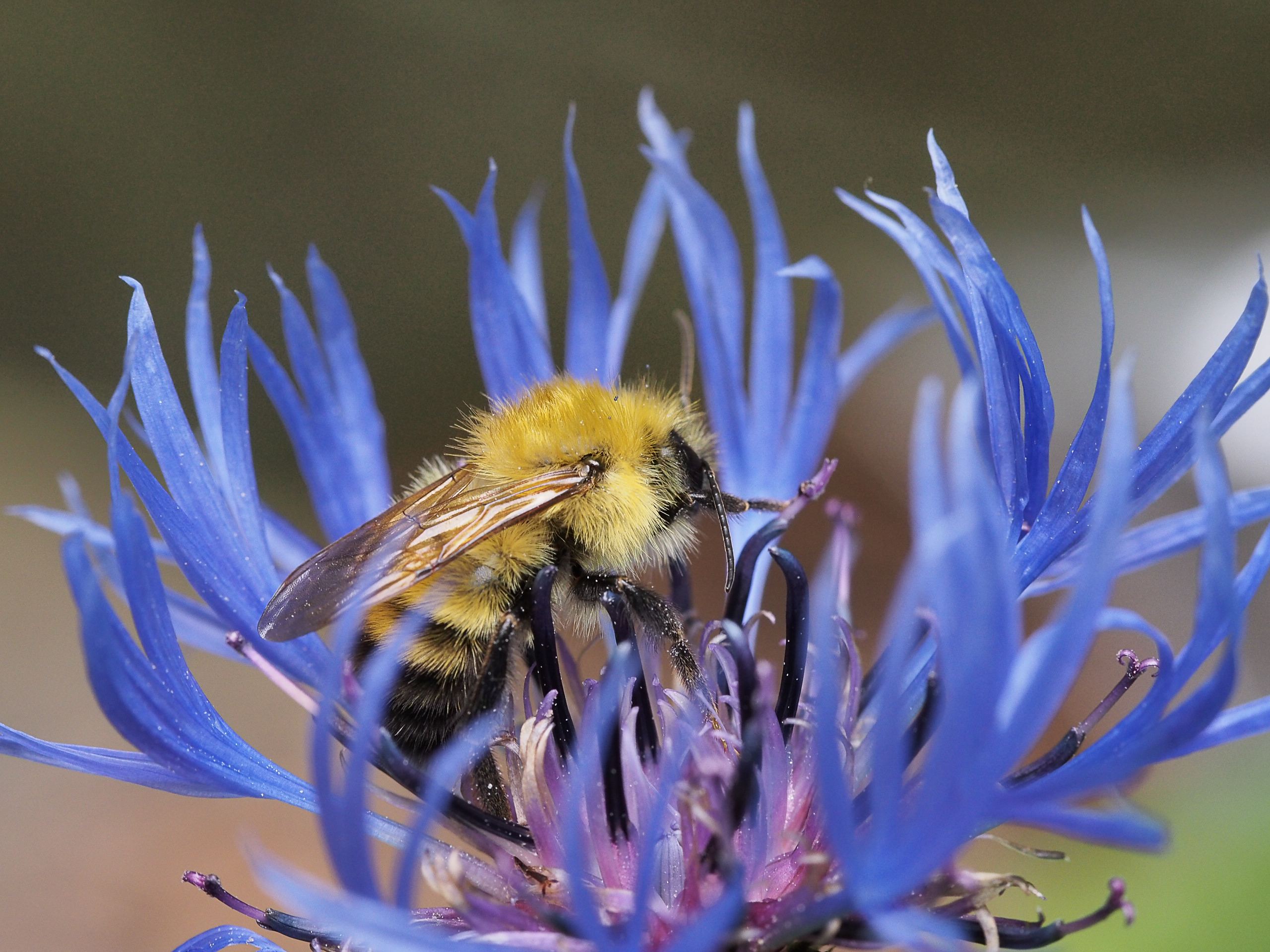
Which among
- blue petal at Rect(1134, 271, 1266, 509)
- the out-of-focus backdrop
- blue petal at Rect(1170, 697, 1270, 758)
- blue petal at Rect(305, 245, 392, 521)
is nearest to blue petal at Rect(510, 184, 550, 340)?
blue petal at Rect(305, 245, 392, 521)

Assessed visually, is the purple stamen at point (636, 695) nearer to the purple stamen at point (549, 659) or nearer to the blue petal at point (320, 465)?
the purple stamen at point (549, 659)

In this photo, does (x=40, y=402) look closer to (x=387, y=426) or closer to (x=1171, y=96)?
(x=387, y=426)

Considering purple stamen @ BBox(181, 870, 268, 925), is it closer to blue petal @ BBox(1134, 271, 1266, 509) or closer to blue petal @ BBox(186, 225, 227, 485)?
blue petal @ BBox(186, 225, 227, 485)

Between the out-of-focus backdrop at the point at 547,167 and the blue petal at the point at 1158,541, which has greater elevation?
the out-of-focus backdrop at the point at 547,167

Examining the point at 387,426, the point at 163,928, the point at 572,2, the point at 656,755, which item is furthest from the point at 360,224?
the point at 656,755

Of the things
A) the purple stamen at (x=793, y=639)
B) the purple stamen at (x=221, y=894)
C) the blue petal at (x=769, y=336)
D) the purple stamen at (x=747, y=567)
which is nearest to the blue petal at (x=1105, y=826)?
the purple stamen at (x=793, y=639)

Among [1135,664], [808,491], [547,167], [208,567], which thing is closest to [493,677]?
[208,567]
